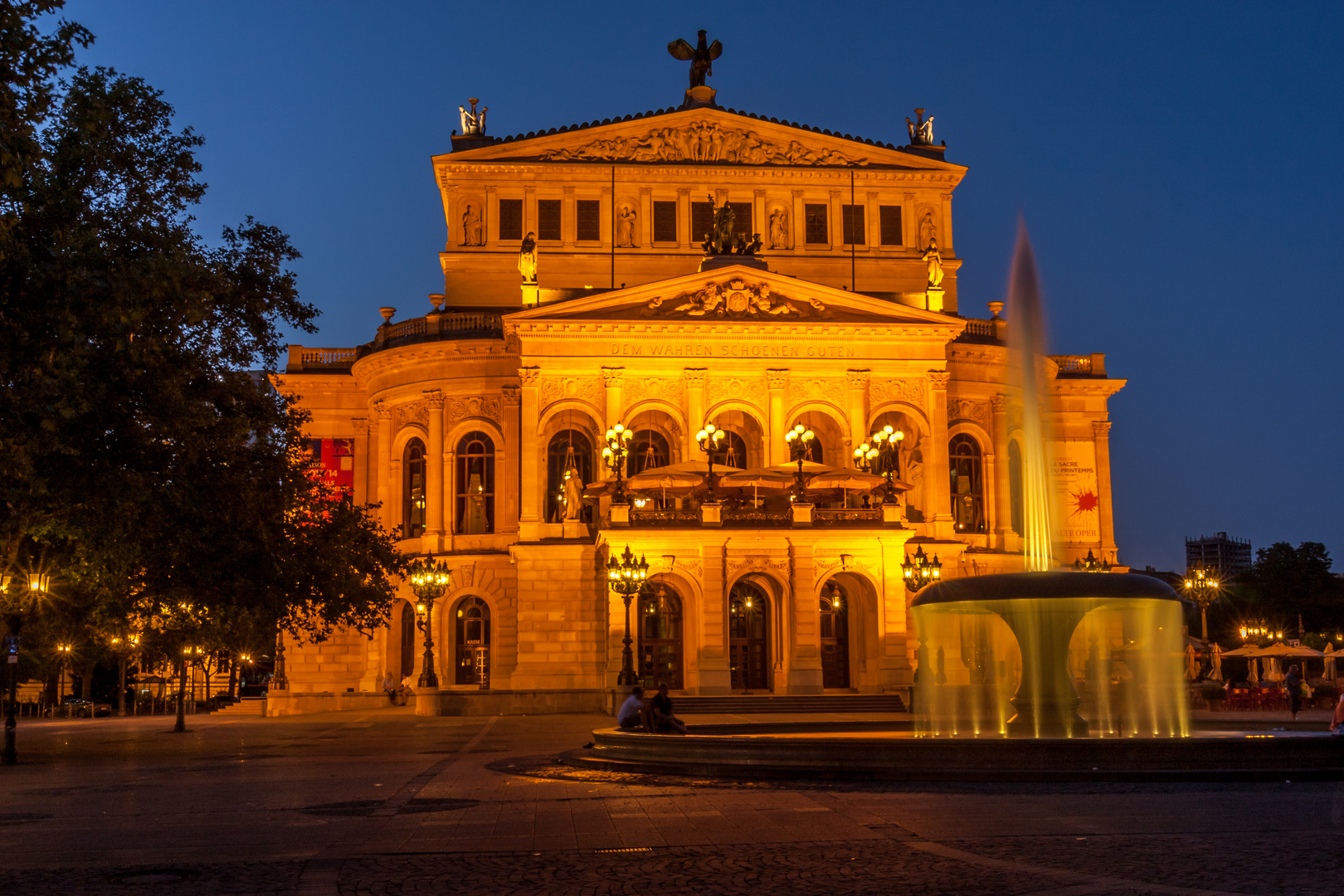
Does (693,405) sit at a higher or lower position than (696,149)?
lower

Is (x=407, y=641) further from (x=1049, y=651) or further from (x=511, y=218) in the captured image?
(x=1049, y=651)

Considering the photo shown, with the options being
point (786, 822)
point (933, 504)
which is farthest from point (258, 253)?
point (933, 504)

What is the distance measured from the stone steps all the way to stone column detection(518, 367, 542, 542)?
1048 centimetres

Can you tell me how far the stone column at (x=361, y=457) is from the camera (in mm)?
57656

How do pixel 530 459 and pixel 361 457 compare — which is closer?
pixel 530 459

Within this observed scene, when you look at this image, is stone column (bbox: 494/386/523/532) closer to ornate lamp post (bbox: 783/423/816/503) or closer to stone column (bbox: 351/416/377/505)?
stone column (bbox: 351/416/377/505)

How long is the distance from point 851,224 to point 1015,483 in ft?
42.7

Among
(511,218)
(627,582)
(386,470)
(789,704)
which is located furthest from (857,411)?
(386,470)

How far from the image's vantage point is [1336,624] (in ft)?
286

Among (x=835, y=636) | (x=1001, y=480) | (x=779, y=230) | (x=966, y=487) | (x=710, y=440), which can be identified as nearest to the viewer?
(x=710, y=440)

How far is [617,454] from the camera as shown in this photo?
44.5 meters

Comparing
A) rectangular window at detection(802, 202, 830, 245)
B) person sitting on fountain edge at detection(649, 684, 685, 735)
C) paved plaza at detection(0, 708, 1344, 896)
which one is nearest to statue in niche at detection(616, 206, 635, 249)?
rectangular window at detection(802, 202, 830, 245)

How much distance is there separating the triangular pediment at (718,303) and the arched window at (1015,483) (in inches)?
391

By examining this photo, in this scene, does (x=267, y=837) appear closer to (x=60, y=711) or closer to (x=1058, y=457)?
(x=1058, y=457)
